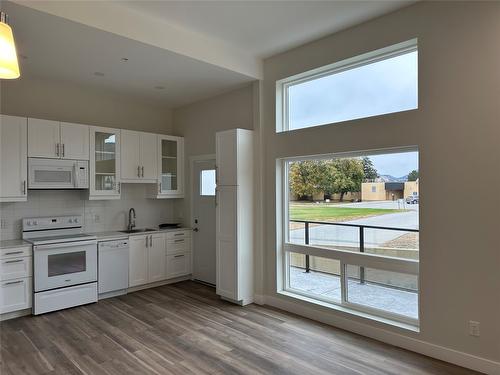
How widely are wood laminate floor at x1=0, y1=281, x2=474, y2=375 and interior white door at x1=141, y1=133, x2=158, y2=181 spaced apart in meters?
2.02

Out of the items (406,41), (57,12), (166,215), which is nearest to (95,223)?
(166,215)

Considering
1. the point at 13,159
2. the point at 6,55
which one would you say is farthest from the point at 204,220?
the point at 6,55

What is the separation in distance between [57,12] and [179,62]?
4.38 feet

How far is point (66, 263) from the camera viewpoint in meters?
4.40

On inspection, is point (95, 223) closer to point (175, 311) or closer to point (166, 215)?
point (166, 215)

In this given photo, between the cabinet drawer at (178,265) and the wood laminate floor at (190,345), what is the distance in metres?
1.09

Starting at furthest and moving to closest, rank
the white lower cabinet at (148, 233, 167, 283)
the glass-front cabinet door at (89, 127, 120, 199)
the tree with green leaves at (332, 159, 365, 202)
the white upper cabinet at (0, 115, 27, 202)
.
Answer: the white lower cabinet at (148, 233, 167, 283)
the glass-front cabinet door at (89, 127, 120, 199)
the white upper cabinet at (0, 115, 27, 202)
the tree with green leaves at (332, 159, 365, 202)

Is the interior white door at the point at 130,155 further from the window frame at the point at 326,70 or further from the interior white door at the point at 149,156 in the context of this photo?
the window frame at the point at 326,70

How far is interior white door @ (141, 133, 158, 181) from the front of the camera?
5430 mm

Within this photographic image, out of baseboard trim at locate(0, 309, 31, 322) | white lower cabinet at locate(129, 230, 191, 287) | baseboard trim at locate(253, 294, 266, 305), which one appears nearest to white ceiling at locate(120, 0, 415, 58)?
white lower cabinet at locate(129, 230, 191, 287)

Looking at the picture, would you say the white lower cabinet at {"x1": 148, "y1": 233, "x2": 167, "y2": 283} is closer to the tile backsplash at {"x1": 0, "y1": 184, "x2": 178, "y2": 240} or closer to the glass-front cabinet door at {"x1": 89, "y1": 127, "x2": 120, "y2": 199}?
the tile backsplash at {"x1": 0, "y1": 184, "x2": 178, "y2": 240}

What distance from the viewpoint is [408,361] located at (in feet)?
9.92

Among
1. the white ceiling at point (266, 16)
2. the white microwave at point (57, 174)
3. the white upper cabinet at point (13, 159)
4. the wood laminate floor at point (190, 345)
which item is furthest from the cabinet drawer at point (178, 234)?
the white ceiling at point (266, 16)

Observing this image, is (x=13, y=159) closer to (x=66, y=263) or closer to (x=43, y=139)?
(x=43, y=139)
